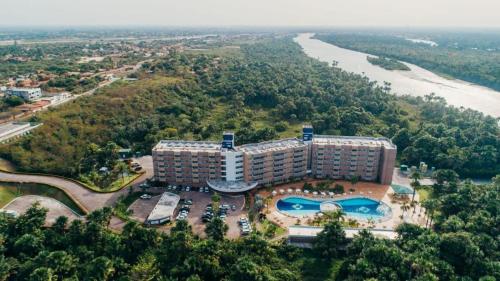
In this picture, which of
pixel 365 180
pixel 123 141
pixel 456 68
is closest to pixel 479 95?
pixel 456 68

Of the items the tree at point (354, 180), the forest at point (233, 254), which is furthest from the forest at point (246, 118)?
the forest at point (233, 254)

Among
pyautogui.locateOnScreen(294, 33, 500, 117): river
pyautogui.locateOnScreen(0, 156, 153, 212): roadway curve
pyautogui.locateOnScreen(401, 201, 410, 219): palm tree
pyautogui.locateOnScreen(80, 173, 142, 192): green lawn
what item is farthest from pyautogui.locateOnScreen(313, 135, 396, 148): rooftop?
pyautogui.locateOnScreen(294, 33, 500, 117): river

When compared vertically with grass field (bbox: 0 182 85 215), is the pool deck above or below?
below

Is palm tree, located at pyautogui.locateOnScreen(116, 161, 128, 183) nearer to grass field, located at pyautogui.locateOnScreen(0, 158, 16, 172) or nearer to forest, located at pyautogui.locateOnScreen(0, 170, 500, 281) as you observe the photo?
grass field, located at pyautogui.locateOnScreen(0, 158, 16, 172)

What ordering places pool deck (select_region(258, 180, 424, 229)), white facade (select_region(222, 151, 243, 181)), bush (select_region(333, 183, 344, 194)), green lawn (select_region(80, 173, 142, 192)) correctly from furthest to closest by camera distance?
bush (select_region(333, 183, 344, 194))
green lawn (select_region(80, 173, 142, 192))
white facade (select_region(222, 151, 243, 181))
pool deck (select_region(258, 180, 424, 229))

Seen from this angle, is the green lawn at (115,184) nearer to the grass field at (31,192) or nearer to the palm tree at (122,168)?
the palm tree at (122,168)

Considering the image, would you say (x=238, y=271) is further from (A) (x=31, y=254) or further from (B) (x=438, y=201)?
(B) (x=438, y=201)
